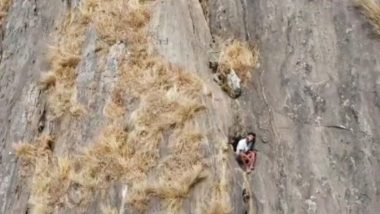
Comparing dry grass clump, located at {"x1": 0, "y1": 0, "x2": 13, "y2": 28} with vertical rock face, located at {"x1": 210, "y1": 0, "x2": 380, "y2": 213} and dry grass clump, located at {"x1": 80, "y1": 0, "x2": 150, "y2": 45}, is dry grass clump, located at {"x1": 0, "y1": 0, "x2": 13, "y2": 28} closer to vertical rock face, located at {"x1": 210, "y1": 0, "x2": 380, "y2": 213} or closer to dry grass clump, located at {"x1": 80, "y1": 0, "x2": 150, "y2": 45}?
dry grass clump, located at {"x1": 80, "y1": 0, "x2": 150, "y2": 45}

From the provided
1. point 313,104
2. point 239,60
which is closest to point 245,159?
point 313,104

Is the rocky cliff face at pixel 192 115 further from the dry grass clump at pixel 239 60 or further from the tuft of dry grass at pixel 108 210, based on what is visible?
the dry grass clump at pixel 239 60

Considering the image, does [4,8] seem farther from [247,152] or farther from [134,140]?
[247,152]

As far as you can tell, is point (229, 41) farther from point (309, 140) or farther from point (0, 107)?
point (0, 107)

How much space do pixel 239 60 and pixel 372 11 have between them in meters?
2.46

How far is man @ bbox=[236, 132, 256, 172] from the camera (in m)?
9.88

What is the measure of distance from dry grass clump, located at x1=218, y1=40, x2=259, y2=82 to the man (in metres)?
1.35

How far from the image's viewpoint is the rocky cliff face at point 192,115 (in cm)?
948

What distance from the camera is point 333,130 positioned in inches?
397

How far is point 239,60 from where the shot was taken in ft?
36.4

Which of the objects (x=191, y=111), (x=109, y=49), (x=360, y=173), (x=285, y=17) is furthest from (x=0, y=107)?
(x=360, y=173)

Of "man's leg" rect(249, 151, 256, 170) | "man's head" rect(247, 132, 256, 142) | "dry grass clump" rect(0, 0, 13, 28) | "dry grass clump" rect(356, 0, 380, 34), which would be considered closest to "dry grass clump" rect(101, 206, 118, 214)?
"man's leg" rect(249, 151, 256, 170)

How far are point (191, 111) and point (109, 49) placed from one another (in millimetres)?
2268

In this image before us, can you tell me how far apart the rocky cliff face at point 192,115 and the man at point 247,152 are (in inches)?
6.3
